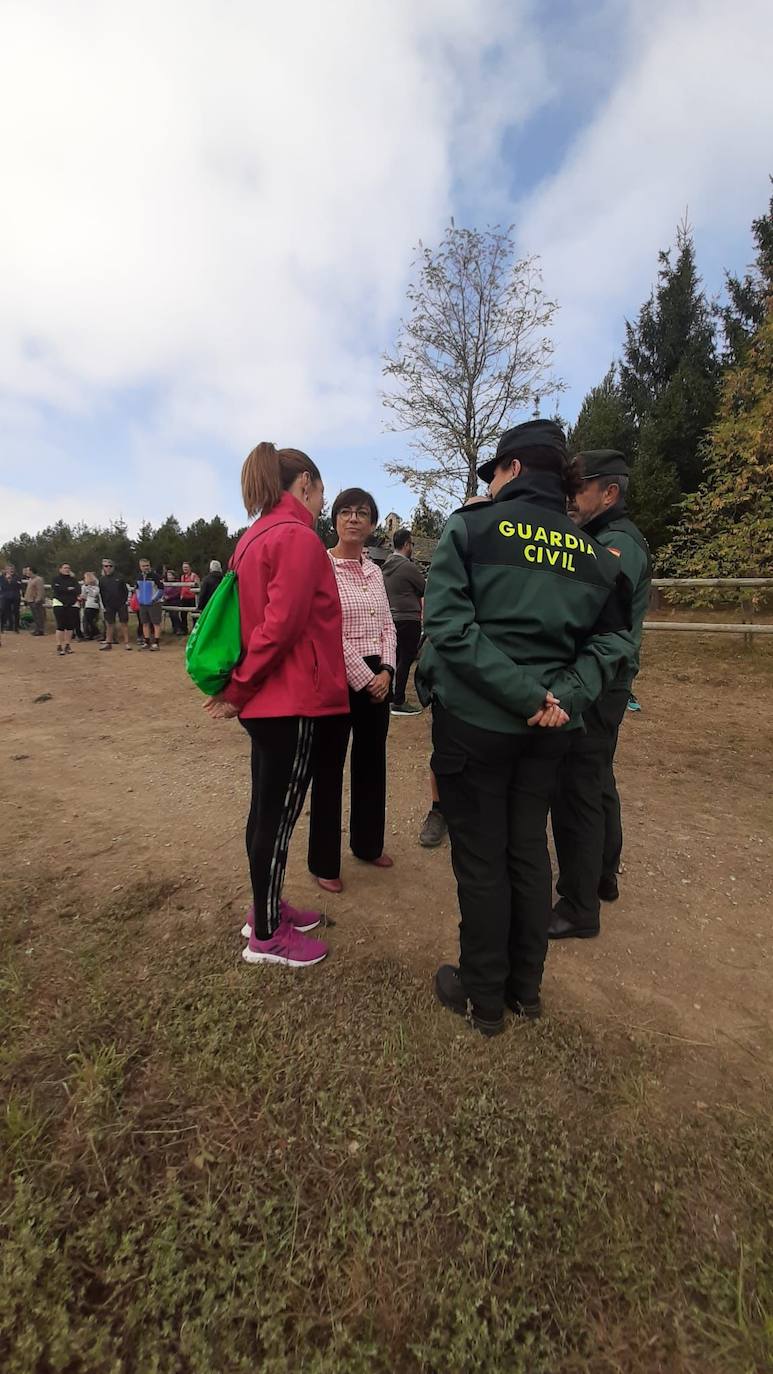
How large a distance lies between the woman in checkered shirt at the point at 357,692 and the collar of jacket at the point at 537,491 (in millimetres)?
1167

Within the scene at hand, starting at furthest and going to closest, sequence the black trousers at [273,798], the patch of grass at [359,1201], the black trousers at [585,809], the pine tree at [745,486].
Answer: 1. the pine tree at [745,486]
2. the black trousers at [585,809]
3. the black trousers at [273,798]
4. the patch of grass at [359,1201]

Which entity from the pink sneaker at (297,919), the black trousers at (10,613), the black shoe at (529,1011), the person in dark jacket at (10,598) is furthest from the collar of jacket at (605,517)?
the black trousers at (10,613)

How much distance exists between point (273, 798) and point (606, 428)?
68.6ft

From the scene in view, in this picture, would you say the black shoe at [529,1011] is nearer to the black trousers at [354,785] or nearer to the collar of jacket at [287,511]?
the black trousers at [354,785]

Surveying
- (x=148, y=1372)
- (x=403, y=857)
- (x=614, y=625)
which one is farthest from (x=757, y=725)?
(x=148, y=1372)

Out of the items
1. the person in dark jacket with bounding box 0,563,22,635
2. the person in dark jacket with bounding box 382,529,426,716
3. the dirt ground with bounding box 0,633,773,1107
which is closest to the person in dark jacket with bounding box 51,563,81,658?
the person in dark jacket with bounding box 0,563,22,635

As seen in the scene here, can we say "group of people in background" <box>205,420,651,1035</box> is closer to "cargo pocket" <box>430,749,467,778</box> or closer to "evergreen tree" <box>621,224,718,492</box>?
"cargo pocket" <box>430,749,467,778</box>

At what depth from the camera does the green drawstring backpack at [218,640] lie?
7.32 ft

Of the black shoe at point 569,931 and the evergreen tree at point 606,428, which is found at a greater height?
the evergreen tree at point 606,428

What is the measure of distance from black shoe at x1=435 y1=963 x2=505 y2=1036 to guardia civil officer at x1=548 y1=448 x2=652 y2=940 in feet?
2.13

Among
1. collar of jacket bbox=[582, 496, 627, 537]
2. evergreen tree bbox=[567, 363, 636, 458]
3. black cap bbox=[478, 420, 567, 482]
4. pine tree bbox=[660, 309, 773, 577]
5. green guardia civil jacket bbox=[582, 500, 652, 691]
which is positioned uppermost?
evergreen tree bbox=[567, 363, 636, 458]

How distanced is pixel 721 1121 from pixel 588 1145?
0.44m

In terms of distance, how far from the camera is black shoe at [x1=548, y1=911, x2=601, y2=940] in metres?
2.70

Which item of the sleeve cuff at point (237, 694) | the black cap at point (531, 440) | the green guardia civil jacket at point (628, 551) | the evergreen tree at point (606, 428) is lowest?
the sleeve cuff at point (237, 694)
